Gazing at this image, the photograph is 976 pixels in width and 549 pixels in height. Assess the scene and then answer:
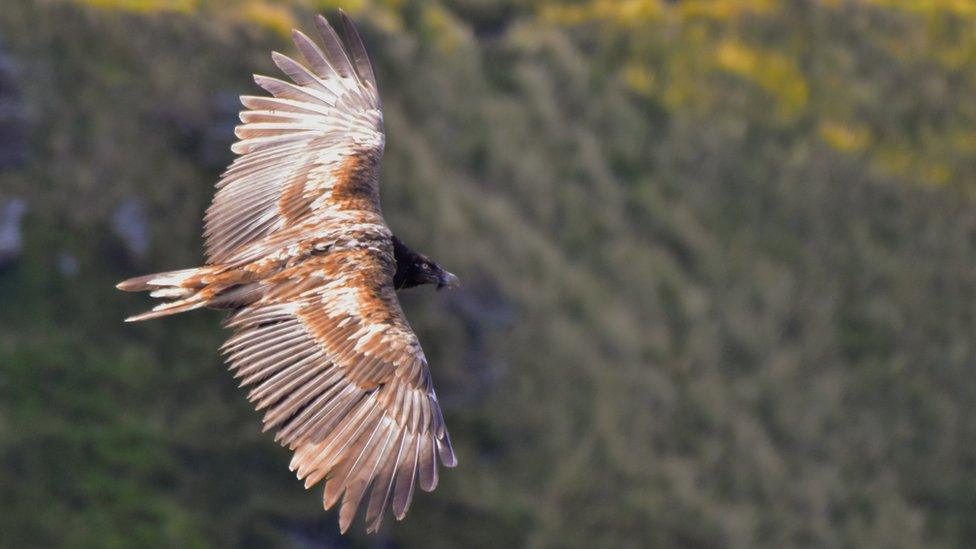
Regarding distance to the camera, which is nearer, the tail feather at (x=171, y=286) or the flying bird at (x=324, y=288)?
the flying bird at (x=324, y=288)

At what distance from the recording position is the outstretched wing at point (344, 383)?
868 centimetres

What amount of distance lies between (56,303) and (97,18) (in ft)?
10.6

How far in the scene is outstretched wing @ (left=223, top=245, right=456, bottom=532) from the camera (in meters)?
8.68

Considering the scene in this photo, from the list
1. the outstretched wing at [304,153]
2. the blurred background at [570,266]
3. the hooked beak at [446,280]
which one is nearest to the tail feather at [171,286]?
the outstretched wing at [304,153]

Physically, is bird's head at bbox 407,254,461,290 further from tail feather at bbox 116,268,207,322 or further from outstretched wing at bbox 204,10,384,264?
tail feather at bbox 116,268,207,322

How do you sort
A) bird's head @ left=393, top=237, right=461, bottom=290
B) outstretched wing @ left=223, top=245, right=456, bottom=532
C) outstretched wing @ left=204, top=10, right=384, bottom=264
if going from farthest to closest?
bird's head @ left=393, top=237, right=461, bottom=290 → outstretched wing @ left=204, top=10, right=384, bottom=264 → outstretched wing @ left=223, top=245, right=456, bottom=532

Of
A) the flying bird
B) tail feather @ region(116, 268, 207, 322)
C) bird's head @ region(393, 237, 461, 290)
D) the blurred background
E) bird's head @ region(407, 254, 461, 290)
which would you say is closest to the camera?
the flying bird

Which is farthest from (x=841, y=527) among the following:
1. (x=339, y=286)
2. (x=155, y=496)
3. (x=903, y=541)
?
(x=339, y=286)

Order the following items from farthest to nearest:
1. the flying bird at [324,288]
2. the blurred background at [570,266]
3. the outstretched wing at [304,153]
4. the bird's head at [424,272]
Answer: the blurred background at [570,266] → the bird's head at [424,272] → the outstretched wing at [304,153] → the flying bird at [324,288]

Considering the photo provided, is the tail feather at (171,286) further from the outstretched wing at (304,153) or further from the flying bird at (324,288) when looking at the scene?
the outstretched wing at (304,153)

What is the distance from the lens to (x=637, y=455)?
67.4 ft

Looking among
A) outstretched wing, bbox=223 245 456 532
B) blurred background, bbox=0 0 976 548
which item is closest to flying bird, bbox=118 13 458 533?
outstretched wing, bbox=223 245 456 532

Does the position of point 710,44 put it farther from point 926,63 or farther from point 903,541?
point 903,541

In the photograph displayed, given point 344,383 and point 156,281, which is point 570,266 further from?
point 344,383
